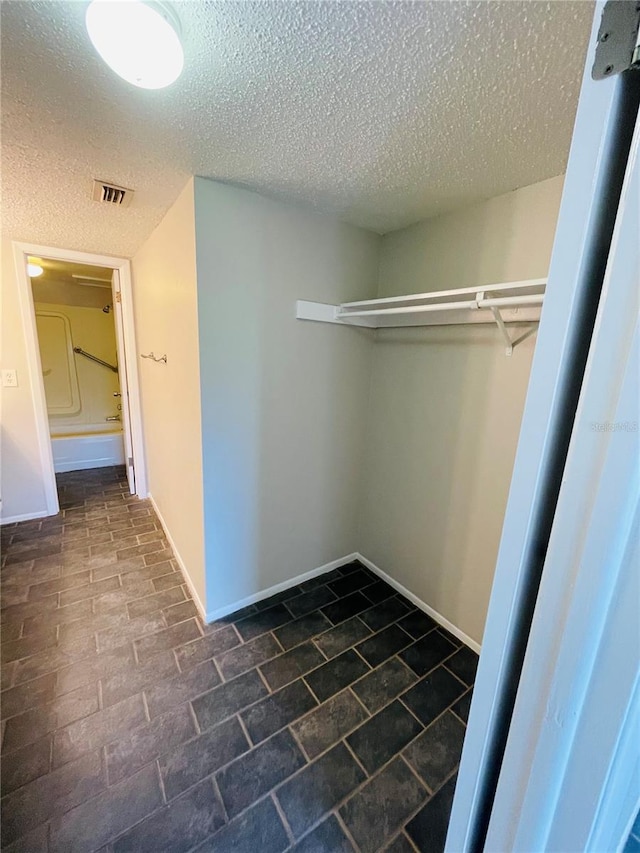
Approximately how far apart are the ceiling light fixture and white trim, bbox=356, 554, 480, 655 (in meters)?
2.65

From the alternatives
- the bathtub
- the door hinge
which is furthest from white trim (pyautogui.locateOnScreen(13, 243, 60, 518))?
the door hinge

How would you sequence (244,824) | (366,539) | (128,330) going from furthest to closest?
(128,330)
(366,539)
(244,824)

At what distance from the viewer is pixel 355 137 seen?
1230mm

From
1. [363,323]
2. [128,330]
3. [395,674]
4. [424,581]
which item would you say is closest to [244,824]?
[395,674]

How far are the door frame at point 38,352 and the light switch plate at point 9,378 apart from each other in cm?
10

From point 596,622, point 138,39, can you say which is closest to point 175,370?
point 138,39

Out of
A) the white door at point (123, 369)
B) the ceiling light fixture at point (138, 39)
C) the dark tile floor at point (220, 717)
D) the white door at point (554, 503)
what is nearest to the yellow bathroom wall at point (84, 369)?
the white door at point (123, 369)

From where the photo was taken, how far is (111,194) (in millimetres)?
1741

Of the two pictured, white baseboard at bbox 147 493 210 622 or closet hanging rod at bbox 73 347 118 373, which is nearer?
white baseboard at bbox 147 493 210 622

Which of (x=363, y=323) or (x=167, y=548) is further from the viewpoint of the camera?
(x=167, y=548)

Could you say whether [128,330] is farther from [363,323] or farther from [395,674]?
[395,674]

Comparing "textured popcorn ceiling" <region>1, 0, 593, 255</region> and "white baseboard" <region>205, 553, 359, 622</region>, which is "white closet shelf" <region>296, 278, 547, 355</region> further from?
"white baseboard" <region>205, 553, 359, 622</region>

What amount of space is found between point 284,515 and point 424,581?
99cm

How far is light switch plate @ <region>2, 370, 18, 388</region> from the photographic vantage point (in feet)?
9.23
